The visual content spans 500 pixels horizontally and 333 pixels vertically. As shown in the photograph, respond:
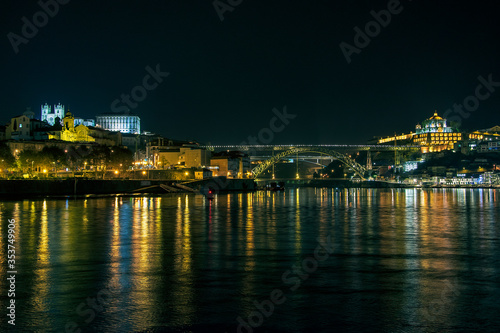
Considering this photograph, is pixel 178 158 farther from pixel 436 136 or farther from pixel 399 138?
pixel 399 138

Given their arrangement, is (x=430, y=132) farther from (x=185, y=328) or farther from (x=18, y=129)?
(x=185, y=328)

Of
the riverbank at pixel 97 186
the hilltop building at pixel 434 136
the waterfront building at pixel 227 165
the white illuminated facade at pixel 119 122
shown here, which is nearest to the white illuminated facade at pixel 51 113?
the white illuminated facade at pixel 119 122

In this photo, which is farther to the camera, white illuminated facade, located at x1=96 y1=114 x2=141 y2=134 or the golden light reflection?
white illuminated facade, located at x1=96 y1=114 x2=141 y2=134

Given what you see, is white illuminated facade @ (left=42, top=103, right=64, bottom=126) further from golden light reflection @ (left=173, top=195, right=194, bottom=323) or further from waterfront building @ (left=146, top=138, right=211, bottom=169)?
golden light reflection @ (left=173, top=195, right=194, bottom=323)

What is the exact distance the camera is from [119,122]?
125m

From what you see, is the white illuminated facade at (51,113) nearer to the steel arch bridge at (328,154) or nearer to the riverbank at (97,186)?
the steel arch bridge at (328,154)

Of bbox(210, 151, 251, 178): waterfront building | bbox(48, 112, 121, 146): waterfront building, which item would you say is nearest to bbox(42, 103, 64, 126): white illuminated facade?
bbox(48, 112, 121, 146): waterfront building

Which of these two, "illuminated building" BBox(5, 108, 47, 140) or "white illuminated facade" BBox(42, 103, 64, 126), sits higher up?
"white illuminated facade" BBox(42, 103, 64, 126)

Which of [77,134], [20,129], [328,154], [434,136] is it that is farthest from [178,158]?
[434,136]

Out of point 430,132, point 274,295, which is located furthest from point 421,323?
point 430,132

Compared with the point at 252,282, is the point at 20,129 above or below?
above

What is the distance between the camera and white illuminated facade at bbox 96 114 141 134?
410 ft

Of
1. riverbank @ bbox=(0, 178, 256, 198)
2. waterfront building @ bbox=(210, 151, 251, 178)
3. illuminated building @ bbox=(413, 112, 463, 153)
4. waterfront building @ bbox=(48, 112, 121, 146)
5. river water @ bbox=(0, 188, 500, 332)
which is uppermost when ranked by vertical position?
illuminated building @ bbox=(413, 112, 463, 153)

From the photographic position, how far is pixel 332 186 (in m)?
116
